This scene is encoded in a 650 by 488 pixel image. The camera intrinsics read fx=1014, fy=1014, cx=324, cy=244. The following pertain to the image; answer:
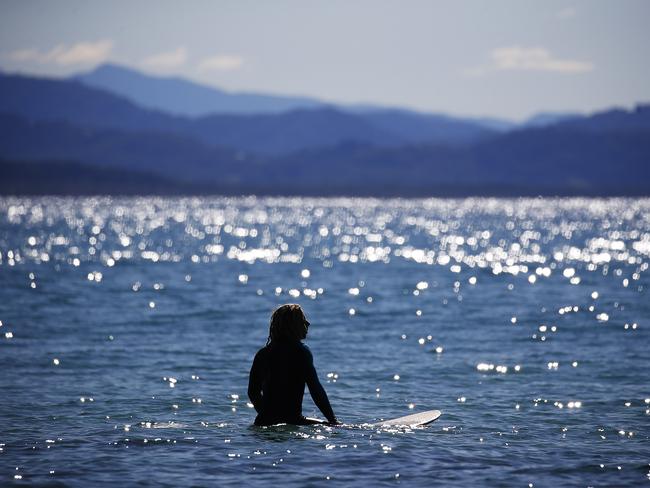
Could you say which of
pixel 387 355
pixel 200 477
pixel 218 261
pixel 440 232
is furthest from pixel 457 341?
pixel 440 232

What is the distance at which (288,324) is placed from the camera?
1480cm

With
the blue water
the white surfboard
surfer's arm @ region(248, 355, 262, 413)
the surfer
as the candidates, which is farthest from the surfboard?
surfer's arm @ region(248, 355, 262, 413)

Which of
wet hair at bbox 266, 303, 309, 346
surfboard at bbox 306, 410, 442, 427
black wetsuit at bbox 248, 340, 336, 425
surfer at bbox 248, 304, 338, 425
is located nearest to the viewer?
wet hair at bbox 266, 303, 309, 346

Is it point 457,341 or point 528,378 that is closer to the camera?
point 528,378

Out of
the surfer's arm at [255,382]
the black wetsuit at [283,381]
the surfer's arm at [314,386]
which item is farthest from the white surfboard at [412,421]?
the surfer's arm at [255,382]

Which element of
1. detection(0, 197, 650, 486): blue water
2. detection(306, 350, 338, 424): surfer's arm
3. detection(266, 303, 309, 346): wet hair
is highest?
detection(266, 303, 309, 346): wet hair

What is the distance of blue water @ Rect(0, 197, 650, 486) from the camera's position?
48.2ft

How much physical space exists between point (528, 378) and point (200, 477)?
1229 cm

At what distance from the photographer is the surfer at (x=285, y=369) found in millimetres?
14805

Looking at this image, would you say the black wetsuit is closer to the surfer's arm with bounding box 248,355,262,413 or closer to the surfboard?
the surfer's arm with bounding box 248,355,262,413

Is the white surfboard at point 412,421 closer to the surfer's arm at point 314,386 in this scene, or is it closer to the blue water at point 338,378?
the blue water at point 338,378

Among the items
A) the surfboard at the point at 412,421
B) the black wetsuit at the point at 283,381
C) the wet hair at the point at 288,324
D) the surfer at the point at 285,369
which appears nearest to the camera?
the wet hair at the point at 288,324

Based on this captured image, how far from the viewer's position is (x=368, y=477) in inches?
550

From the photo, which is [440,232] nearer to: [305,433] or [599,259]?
[599,259]
